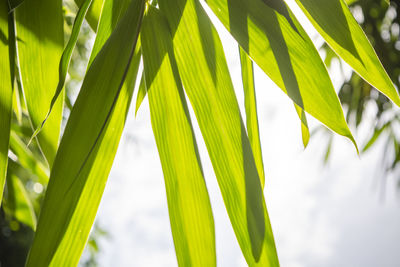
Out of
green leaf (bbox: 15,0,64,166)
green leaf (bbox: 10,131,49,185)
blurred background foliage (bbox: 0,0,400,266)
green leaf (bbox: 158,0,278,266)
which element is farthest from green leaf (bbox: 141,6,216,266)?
blurred background foliage (bbox: 0,0,400,266)

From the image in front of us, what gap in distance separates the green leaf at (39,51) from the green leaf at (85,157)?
109mm

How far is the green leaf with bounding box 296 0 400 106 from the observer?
0.28 metres

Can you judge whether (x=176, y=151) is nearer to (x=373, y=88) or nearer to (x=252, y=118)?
(x=252, y=118)

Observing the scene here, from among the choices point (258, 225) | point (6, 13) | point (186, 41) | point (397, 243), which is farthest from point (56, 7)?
point (397, 243)

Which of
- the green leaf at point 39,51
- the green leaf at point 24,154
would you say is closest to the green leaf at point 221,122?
the green leaf at point 39,51

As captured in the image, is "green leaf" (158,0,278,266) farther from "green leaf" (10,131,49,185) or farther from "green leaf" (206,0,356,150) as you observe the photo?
"green leaf" (10,131,49,185)

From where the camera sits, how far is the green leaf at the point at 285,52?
28 cm

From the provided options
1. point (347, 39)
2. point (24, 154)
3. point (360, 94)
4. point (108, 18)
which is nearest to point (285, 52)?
point (347, 39)

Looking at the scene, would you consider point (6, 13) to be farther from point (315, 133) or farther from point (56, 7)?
point (315, 133)

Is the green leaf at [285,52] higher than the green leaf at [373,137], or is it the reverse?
the green leaf at [285,52]

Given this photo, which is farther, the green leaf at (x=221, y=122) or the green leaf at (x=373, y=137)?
the green leaf at (x=373, y=137)

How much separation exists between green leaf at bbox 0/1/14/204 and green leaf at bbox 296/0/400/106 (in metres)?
0.24

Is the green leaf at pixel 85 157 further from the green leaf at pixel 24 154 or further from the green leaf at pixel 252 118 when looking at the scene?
the green leaf at pixel 24 154

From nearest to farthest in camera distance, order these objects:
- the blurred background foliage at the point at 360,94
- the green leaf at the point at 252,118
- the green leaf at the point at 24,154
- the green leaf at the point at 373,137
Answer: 1. the green leaf at the point at 252,118
2. the green leaf at the point at 24,154
3. the blurred background foliage at the point at 360,94
4. the green leaf at the point at 373,137
